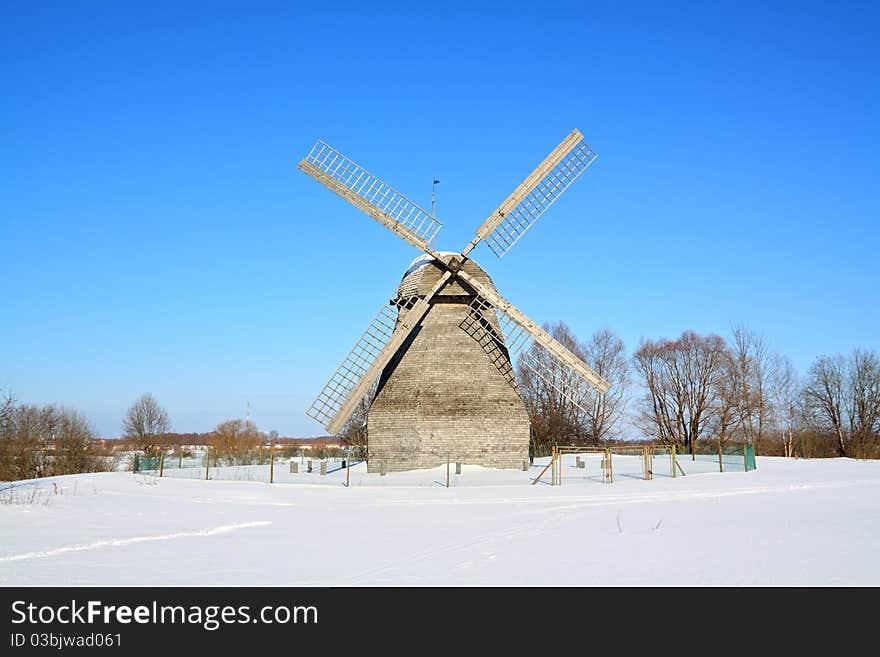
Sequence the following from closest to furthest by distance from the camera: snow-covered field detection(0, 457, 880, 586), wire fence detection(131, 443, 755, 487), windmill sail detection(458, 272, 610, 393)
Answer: snow-covered field detection(0, 457, 880, 586)
wire fence detection(131, 443, 755, 487)
windmill sail detection(458, 272, 610, 393)

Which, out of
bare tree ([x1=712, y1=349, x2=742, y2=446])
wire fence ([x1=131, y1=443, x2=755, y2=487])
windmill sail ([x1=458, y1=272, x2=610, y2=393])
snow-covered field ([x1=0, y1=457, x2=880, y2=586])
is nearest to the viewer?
snow-covered field ([x1=0, y1=457, x2=880, y2=586])

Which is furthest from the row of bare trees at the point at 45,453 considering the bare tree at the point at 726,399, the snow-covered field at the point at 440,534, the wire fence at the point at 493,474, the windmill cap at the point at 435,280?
the bare tree at the point at 726,399

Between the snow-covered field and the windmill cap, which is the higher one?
the windmill cap

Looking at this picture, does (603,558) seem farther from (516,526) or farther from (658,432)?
(658,432)

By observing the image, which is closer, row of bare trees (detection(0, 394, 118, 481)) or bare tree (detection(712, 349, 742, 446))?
row of bare trees (detection(0, 394, 118, 481))

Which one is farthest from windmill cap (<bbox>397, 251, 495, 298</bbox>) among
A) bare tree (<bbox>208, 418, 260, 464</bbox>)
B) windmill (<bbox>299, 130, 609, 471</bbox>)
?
bare tree (<bbox>208, 418, 260, 464</bbox>)

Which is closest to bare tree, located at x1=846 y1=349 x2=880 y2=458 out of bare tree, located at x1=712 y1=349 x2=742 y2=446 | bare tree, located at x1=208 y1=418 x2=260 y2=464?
bare tree, located at x1=712 y1=349 x2=742 y2=446

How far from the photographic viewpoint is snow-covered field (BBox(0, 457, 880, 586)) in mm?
7730

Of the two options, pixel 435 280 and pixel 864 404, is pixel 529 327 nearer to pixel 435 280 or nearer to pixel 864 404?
pixel 435 280

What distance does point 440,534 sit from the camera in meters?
11.3

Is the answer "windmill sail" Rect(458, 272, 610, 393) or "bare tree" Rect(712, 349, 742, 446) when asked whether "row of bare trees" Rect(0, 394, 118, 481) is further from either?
"bare tree" Rect(712, 349, 742, 446)

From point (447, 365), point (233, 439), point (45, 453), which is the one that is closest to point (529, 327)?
point (447, 365)

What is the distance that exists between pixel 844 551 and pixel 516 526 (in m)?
5.47

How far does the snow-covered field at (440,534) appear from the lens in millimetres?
7730
